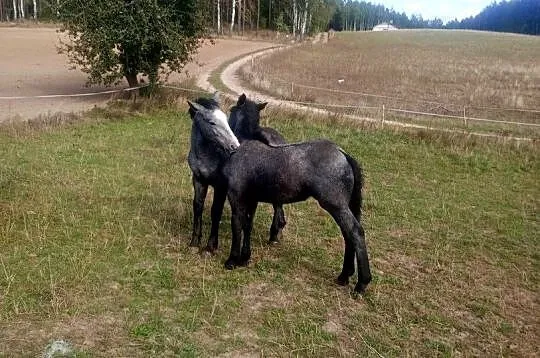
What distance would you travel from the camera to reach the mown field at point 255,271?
16.6ft

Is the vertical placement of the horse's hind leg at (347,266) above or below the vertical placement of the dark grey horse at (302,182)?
below

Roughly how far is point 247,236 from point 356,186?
147 centimetres

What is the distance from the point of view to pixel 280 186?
598 cm

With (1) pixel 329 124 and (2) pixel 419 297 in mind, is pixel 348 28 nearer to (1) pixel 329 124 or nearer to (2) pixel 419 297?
(1) pixel 329 124

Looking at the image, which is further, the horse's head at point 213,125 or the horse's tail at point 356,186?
the horse's head at point 213,125

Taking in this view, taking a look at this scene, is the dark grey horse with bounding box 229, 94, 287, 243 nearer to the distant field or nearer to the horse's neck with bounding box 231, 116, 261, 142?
the horse's neck with bounding box 231, 116, 261, 142

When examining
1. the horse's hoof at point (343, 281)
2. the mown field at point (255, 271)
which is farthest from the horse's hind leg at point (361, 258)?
the horse's hoof at point (343, 281)

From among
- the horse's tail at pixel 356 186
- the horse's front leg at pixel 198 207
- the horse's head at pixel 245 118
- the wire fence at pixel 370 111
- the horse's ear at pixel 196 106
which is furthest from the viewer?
the wire fence at pixel 370 111

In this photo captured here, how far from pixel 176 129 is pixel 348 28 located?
5105 inches

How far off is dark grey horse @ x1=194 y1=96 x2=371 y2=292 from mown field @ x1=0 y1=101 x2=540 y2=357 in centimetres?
59

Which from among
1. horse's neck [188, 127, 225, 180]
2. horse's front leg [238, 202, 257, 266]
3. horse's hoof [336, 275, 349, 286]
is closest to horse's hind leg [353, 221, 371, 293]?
horse's hoof [336, 275, 349, 286]

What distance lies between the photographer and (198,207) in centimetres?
712

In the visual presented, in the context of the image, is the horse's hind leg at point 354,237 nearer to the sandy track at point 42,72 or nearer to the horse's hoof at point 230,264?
the horse's hoof at point 230,264

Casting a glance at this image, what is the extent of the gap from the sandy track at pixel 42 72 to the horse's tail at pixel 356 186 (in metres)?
12.9
